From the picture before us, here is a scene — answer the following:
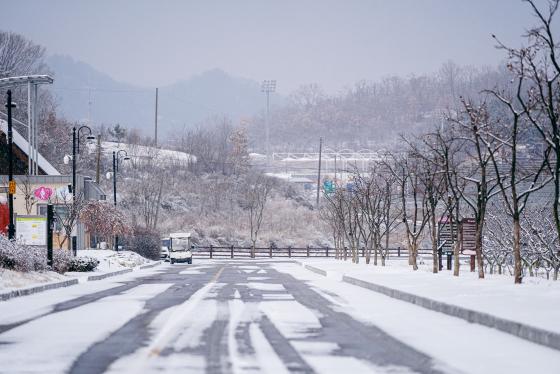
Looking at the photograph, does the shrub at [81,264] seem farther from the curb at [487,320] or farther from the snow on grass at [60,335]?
the curb at [487,320]

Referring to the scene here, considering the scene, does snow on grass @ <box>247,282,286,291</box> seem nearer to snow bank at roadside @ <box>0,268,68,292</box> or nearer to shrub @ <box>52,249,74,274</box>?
snow bank at roadside @ <box>0,268,68,292</box>

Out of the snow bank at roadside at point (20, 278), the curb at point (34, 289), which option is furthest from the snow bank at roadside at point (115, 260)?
the snow bank at roadside at point (20, 278)

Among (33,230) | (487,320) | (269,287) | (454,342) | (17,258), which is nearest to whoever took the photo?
(454,342)

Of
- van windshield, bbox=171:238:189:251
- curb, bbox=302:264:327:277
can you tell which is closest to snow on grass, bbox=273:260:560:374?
curb, bbox=302:264:327:277

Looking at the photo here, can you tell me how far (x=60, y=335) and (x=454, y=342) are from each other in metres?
5.96

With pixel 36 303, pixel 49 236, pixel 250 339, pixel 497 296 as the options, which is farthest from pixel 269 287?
pixel 250 339

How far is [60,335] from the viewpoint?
13.0m

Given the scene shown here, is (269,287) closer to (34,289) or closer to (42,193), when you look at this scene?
(34,289)

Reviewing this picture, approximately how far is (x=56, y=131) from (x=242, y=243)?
26177mm

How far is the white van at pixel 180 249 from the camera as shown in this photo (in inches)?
2518

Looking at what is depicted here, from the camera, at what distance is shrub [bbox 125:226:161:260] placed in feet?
219

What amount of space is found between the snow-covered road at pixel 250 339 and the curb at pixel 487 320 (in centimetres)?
19

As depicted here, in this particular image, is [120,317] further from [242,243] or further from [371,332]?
[242,243]

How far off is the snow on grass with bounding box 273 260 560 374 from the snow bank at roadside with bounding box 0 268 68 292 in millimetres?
9922
